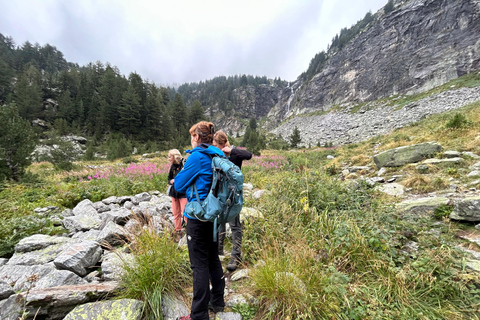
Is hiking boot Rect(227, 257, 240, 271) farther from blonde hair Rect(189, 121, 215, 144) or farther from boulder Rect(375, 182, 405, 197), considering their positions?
boulder Rect(375, 182, 405, 197)

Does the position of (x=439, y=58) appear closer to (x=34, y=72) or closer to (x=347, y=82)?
(x=347, y=82)

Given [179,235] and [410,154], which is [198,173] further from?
[410,154]

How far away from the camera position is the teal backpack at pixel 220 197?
6.40 ft

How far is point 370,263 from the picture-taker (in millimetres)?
2438

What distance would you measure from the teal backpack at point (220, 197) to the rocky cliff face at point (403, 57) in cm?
3994

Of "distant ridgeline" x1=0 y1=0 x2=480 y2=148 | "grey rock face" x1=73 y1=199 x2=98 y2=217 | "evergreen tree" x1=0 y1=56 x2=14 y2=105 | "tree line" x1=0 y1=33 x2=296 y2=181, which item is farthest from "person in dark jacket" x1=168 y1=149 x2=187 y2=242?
"evergreen tree" x1=0 y1=56 x2=14 y2=105

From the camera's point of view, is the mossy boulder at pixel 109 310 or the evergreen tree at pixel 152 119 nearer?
the mossy boulder at pixel 109 310

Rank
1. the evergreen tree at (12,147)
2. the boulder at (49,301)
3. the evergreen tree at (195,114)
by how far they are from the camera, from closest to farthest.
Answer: the boulder at (49,301) < the evergreen tree at (12,147) < the evergreen tree at (195,114)

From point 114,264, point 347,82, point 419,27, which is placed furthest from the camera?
point 347,82

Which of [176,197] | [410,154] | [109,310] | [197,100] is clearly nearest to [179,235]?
[176,197]

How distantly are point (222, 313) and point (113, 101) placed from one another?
155 ft

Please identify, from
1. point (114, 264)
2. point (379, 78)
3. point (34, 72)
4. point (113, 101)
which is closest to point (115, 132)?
point (113, 101)

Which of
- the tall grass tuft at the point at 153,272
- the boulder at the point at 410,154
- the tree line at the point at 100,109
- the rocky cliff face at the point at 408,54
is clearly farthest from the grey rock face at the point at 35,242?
the rocky cliff face at the point at 408,54

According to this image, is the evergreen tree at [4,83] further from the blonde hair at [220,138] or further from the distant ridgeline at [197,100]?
the blonde hair at [220,138]
